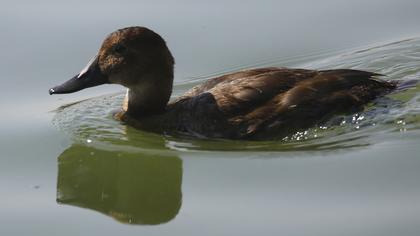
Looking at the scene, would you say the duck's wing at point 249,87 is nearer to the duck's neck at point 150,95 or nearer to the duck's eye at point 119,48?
the duck's neck at point 150,95

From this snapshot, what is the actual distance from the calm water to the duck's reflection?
0.06 feet

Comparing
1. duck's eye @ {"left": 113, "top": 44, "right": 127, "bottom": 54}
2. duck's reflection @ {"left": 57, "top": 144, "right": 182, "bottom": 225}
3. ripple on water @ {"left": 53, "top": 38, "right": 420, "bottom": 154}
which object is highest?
duck's eye @ {"left": 113, "top": 44, "right": 127, "bottom": 54}

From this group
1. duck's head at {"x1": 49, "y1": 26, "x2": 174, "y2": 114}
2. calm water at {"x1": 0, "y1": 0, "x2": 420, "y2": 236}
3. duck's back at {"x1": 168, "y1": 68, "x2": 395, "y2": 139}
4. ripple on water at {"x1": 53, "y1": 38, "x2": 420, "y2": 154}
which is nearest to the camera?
calm water at {"x1": 0, "y1": 0, "x2": 420, "y2": 236}

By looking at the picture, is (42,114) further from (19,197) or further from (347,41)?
(347,41)

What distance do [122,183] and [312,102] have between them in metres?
2.09

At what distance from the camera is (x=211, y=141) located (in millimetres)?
8875

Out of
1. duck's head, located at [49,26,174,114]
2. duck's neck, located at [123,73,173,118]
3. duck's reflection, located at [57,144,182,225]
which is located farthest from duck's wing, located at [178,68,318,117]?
duck's reflection, located at [57,144,182,225]

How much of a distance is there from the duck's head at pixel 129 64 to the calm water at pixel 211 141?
44 centimetres

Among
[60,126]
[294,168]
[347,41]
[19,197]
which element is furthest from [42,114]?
[347,41]

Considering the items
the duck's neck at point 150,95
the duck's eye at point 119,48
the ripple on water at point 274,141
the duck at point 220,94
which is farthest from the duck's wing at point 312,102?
the duck's eye at point 119,48

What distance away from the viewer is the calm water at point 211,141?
722cm

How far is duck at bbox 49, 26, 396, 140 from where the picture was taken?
29.2ft

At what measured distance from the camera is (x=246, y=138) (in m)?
8.84

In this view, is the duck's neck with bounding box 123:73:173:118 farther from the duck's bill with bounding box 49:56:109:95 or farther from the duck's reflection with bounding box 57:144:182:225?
the duck's reflection with bounding box 57:144:182:225
